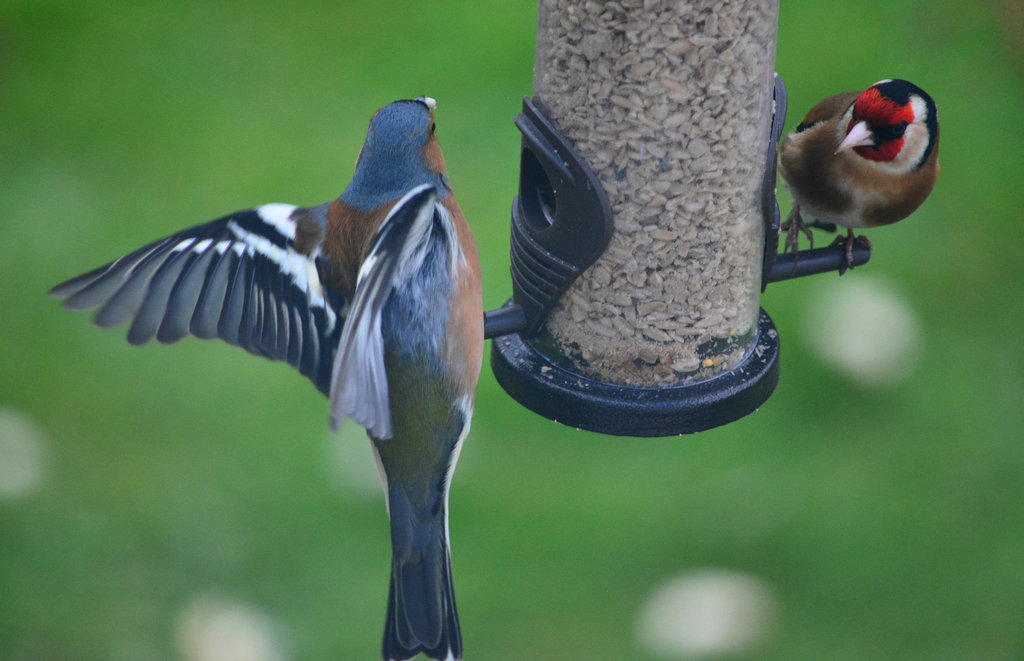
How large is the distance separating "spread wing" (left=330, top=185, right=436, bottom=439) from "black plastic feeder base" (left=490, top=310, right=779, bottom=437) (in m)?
0.70

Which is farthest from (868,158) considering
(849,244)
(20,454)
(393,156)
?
(20,454)

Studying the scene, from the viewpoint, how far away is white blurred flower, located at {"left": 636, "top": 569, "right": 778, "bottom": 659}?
14.9 feet

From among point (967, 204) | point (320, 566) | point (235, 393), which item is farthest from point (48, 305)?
point (967, 204)

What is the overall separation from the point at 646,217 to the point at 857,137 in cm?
73

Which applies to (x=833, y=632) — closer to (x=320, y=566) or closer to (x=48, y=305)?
(x=320, y=566)

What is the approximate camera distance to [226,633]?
461 centimetres

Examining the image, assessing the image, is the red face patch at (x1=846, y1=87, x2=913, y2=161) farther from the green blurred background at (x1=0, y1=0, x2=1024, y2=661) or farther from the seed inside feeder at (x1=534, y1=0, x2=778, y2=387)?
the green blurred background at (x1=0, y1=0, x2=1024, y2=661)

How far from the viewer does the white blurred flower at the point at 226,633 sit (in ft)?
15.0

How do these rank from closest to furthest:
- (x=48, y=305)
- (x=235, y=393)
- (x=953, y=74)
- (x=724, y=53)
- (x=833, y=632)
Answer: (x=724, y=53) < (x=833, y=632) < (x=235, y=393) < (x=48, y=305) < (x=953, y=74)

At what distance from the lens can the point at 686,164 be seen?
317 centimetres

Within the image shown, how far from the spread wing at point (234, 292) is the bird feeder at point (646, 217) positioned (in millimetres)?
523

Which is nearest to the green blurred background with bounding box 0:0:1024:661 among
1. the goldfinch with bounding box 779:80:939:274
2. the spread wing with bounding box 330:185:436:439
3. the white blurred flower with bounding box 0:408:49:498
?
the white blurred flower with bounding box 0:408:49:498

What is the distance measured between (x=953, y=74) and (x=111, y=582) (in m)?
4.89

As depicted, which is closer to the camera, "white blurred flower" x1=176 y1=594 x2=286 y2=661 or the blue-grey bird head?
the blue-grey bird head
